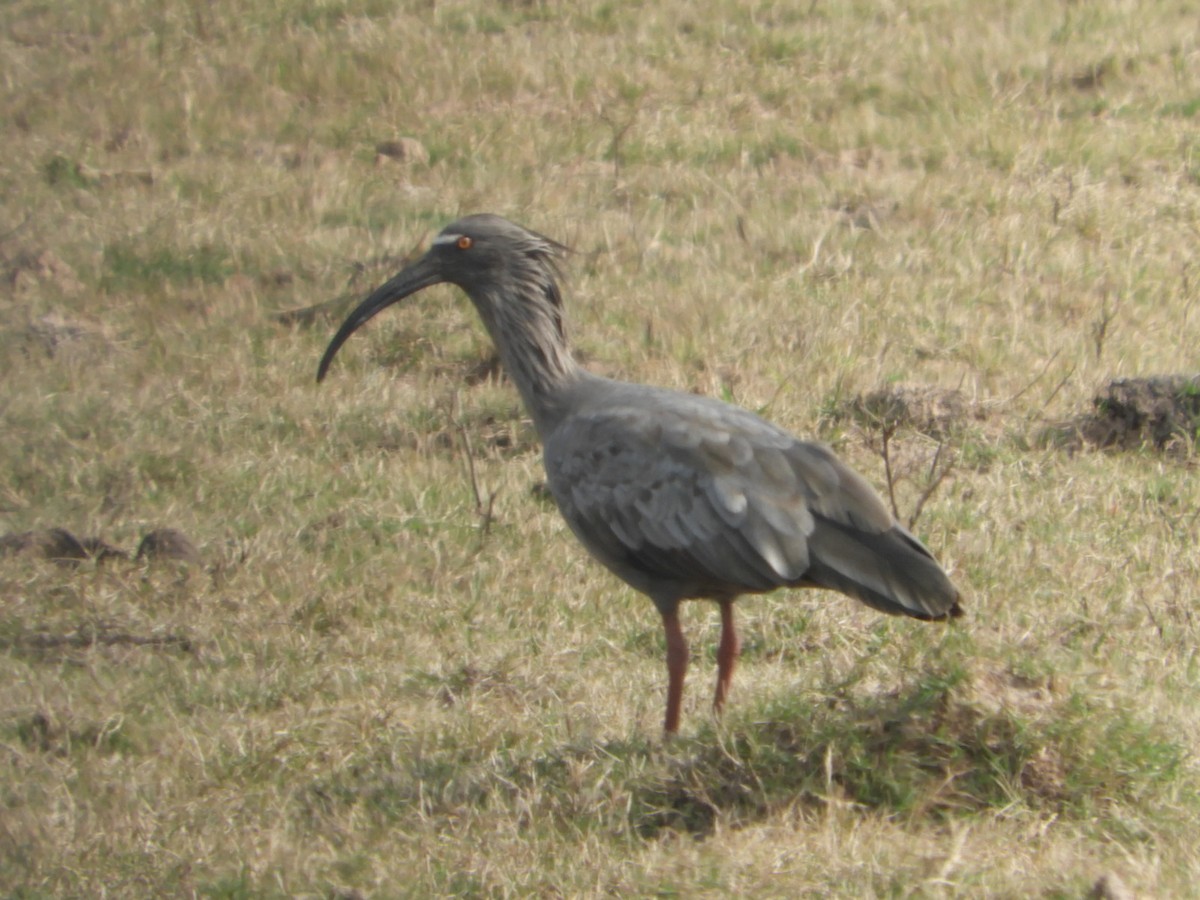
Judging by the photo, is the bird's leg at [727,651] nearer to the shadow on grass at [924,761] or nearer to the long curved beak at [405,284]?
the shadow on grass at [924,761]

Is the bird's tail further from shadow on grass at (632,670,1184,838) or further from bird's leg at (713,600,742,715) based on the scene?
bird's leg at (713,600,742,715)

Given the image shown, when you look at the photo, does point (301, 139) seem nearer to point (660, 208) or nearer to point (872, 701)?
point (660, 208)

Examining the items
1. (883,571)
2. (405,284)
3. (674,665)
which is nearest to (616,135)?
(405,284)

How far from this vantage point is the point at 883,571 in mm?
5086

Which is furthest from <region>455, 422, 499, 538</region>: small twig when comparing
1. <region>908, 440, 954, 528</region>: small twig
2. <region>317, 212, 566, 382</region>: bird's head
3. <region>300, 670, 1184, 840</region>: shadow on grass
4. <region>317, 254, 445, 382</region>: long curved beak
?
<region>300, 670, 1184, 840</region>: shadow on grass

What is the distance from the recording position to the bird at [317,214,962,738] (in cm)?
514

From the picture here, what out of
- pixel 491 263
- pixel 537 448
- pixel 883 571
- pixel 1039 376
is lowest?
pixel 537 448

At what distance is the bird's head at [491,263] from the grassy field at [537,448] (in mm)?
1206

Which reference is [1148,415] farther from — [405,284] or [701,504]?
[405,284]

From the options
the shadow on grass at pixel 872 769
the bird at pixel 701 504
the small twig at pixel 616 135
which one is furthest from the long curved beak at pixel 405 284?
the small twig at pixel 616 135

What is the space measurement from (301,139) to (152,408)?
3.96m

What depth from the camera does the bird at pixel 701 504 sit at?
514 centimetres

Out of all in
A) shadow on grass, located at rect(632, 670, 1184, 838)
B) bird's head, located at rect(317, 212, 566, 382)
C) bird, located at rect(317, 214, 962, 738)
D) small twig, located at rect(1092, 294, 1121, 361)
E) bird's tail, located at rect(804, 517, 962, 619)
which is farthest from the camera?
small twig, located at rect(1092, 294, 1121, 361)

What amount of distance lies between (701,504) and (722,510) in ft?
0.31
